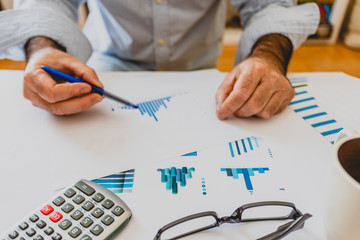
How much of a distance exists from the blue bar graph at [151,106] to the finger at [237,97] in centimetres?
10

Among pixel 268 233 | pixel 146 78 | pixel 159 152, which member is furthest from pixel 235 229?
pixel 146 78

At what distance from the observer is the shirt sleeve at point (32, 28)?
0.54 metres

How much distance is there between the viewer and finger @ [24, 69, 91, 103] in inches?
16.7

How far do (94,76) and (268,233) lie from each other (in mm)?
348

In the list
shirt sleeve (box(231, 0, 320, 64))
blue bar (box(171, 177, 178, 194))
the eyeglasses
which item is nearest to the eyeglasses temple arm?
the eyeglasses

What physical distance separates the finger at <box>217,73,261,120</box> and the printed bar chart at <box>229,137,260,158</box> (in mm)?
56

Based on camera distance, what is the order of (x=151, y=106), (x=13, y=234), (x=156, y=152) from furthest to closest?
(x=151, y=106), (x=156, y=152), (x=13, y=234)

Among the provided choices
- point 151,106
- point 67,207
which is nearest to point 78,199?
point 67,207

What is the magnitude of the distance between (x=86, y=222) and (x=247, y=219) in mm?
160

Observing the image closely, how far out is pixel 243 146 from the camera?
1.31 feet

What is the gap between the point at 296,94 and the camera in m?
0.53

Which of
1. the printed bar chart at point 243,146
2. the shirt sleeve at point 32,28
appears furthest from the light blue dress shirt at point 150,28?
the printed bar chart at point 243,146

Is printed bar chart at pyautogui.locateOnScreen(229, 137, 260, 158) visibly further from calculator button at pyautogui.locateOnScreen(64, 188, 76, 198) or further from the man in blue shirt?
calculator button at pyautogui.locateOnScreen(64, 188, 76, 198)

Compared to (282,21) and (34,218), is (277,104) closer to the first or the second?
(282,21)
